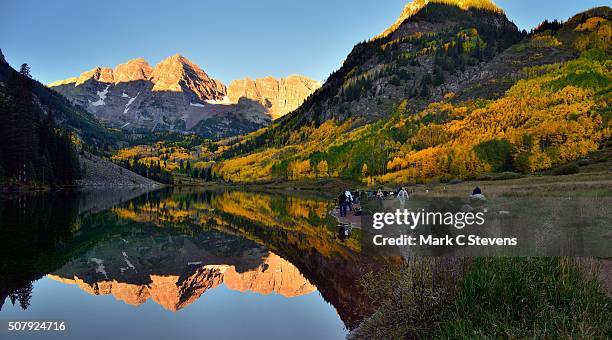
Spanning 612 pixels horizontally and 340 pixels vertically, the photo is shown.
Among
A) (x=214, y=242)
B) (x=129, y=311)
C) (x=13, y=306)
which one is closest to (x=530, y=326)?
(x=129, y=311)

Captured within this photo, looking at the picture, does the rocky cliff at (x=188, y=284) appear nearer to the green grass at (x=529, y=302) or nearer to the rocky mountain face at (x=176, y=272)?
the rocky mountain face at (x=176, y=272)

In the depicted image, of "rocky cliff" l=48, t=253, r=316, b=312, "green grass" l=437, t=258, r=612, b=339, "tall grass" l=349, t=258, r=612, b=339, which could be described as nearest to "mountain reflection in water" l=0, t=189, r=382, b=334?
"rocky cliff" l=48, t=253, r=316, b=312

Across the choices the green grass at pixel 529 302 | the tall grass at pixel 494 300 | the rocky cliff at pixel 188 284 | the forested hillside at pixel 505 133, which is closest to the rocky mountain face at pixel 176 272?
the rocky cliff at pixel 188 284

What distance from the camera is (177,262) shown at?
114ft

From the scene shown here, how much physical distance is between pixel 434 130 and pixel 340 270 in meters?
155

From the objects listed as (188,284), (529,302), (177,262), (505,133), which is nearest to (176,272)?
(177,262)

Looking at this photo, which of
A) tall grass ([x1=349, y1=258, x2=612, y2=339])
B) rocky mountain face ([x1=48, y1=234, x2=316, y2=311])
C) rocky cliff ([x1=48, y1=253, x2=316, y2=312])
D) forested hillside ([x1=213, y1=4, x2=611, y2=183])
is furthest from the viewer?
forested hillside ([x1=213, y1=4, x2=611, y2=183])

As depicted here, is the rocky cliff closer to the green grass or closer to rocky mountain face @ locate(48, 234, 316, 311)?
rocky mountain face @ locate(48, 234, 316, 311)

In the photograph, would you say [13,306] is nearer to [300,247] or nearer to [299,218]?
[300,247]

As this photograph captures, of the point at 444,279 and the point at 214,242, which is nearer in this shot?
the point at 444,279

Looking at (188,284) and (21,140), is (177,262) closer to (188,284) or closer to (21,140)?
(188,284)

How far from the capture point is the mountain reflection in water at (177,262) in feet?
78.1

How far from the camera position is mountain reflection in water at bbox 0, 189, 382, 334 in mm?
23797

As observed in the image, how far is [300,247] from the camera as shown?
128 ft
